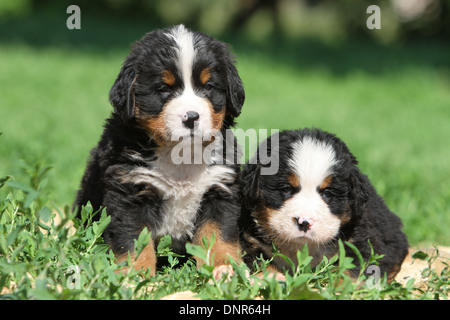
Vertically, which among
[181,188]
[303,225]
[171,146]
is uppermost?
[171,146]

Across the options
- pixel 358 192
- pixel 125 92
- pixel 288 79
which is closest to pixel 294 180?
pixel 358 192

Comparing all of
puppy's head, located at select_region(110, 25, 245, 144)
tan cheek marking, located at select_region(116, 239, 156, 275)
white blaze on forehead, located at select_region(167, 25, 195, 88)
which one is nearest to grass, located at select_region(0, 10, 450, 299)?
tan cheek marking, located at select_region(116, 239, 156, 275)

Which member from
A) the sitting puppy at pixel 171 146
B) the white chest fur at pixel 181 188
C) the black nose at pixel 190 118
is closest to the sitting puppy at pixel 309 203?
the sitting puppy at pixel 171 146

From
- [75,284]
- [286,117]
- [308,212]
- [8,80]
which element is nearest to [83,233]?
[75,284]

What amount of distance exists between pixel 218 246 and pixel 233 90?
103 centimetres

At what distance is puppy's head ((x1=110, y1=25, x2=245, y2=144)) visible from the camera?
3756mm

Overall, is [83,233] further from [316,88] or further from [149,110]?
[316,88]

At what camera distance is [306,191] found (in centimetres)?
396

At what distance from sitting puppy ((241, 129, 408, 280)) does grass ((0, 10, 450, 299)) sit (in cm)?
27

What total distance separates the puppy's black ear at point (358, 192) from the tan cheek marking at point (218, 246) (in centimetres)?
85

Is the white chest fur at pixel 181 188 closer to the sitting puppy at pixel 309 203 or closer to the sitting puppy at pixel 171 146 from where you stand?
the sitting puppy at pixel 171 146

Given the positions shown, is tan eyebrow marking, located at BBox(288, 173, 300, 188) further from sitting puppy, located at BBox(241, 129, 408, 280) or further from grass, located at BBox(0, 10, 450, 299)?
grass, located at BBox(0, 10, 450, 299)

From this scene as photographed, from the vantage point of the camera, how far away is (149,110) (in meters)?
3.87

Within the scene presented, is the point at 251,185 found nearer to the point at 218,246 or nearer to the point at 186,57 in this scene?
the point at 218,246
